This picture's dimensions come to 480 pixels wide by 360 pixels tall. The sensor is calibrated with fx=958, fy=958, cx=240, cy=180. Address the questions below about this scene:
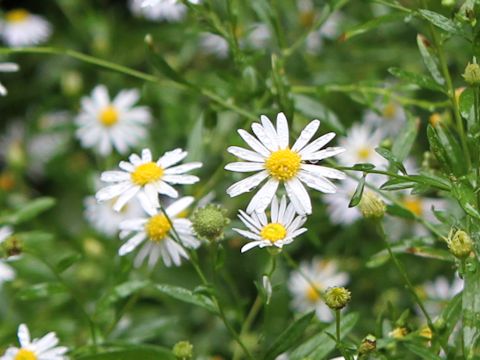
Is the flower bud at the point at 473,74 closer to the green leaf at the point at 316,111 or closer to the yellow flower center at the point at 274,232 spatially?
the yellow flower center at the point at 274,232

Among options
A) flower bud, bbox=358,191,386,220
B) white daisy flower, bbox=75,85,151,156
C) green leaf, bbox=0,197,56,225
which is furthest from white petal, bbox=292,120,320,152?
white daisy flower, bbox=75,85,151,156

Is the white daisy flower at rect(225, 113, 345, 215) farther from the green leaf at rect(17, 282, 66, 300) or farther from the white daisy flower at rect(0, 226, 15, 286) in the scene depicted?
the white daisy flower at rect(0, 226, 15, 286)

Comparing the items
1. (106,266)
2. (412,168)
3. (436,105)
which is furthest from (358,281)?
(436,105)

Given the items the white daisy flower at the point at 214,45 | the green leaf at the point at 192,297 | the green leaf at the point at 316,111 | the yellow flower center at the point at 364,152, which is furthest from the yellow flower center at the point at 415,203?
the green leaf at the point at 192,297

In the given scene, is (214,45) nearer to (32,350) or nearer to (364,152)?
(364,152)

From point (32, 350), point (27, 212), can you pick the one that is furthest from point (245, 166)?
point (27, 212)

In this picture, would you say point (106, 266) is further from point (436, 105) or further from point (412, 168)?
point (436, 105)
